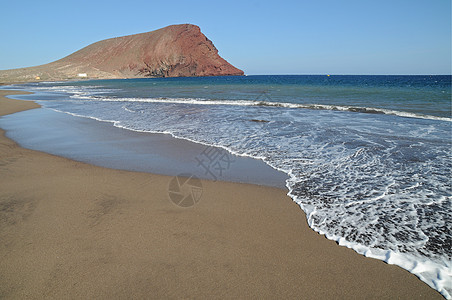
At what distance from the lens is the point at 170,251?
2635mm

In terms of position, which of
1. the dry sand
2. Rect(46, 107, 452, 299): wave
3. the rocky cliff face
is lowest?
Rect(46, 107, 452, 299): wave

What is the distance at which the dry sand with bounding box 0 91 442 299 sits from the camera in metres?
2.17

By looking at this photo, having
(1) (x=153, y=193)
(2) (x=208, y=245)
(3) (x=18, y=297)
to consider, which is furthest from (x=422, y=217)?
(3) (x=18, y=297)

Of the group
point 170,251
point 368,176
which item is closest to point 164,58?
point 368,176

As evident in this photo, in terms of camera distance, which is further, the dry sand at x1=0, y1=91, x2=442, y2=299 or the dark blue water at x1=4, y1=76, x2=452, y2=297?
the dark blue water at x1=4, y1=76, x2=452, y2=297

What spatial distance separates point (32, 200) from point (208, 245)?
2.78 meters

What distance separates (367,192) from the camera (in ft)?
13.5

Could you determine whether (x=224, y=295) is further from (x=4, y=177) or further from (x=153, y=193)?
(x=4, y=177)

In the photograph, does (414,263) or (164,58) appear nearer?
(414,263)

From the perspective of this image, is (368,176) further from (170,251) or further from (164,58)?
(164,58)

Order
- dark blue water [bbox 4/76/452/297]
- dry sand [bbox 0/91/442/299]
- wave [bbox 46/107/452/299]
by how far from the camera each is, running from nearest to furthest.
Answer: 1. dry sand [bbox 0/91/442/299]
2. wave [bbox 46/107/452/299]
3. dark blue water [bbox 4/76/452/297]

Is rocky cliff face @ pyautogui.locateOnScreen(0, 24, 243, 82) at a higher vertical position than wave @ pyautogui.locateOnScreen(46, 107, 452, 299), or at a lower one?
higher

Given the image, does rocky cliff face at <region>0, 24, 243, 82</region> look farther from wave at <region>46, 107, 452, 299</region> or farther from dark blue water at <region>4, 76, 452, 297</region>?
wave at <region>46, 107, 452, 299</region>

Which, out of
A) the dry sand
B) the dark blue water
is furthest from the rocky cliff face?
the dry sand
